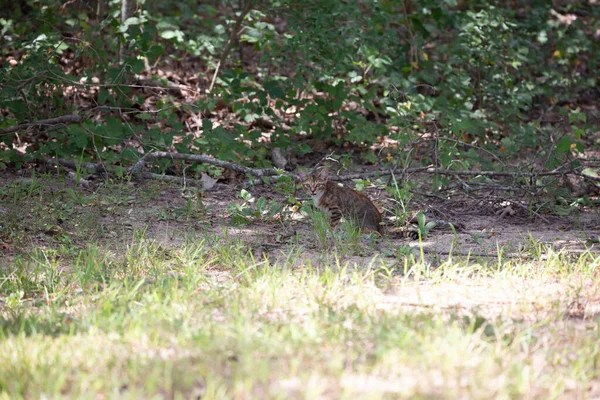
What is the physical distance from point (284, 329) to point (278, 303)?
0.56 metres

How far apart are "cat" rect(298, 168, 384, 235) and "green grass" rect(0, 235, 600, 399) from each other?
1023 millimetres

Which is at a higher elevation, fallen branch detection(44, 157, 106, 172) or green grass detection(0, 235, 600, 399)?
green grass detection(0, 235, 600, 399)

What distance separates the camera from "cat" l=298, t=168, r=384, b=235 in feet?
21.3

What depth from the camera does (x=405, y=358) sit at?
355 centimetres

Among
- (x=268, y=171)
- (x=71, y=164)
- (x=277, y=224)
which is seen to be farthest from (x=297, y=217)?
(x=71, y=164)


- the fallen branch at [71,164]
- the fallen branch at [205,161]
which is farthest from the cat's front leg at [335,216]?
the fallen branch at [71,164]

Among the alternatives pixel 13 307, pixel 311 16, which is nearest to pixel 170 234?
pixel 13 307

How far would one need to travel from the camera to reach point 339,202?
6.80 m

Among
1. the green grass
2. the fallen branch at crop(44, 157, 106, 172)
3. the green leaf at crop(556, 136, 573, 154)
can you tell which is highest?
the green leaf at crop(556, 136, 573, 154)

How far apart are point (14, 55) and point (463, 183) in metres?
6.55

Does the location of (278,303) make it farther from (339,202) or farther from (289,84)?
(289,84)

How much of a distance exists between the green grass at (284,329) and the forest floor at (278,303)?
0.04 ft

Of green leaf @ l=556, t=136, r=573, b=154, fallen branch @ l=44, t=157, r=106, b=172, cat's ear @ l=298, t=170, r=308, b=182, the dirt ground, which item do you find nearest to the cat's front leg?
the dirt ground

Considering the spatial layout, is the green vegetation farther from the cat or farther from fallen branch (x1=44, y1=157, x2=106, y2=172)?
the cat
